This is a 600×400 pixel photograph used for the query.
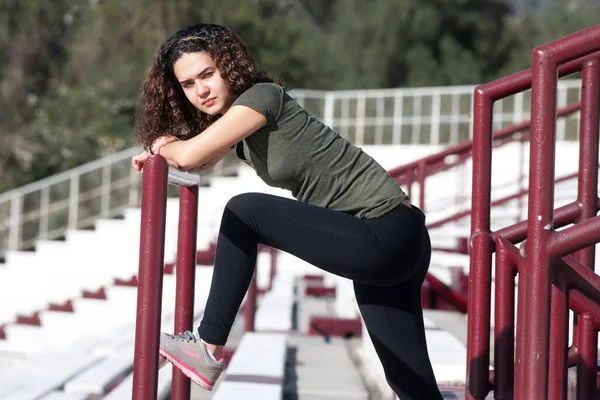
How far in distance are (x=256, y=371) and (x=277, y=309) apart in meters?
1.98

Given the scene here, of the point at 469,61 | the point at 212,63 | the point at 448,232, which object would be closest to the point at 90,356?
the point at 212,63

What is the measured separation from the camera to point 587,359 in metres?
2.25

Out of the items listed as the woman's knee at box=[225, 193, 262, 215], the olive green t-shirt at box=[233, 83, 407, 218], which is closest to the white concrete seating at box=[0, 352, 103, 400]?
the woman's knee at box=[225, 193, 262, 215]

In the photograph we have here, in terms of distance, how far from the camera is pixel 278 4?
3025cm

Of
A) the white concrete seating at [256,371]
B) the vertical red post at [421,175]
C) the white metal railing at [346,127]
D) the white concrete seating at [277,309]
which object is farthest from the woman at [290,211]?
the white metal railing at [346,127]

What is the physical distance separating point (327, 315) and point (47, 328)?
2.76 meters

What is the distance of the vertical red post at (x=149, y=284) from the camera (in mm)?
2092

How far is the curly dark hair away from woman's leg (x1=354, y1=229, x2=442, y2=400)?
69 cm

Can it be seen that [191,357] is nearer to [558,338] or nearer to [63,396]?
[558,338]

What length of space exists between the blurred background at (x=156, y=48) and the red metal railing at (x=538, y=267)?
1740cm

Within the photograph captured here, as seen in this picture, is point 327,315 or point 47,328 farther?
point 47,328

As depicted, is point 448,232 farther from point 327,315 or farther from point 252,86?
point 252,86

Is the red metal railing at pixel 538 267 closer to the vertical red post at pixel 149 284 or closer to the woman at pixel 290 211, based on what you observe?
the woman at pixel 290 211

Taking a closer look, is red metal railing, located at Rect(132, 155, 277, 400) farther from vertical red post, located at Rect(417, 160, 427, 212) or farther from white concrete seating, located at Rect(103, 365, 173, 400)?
vertical red post, located at Rect(417, 160, 427, 212)
